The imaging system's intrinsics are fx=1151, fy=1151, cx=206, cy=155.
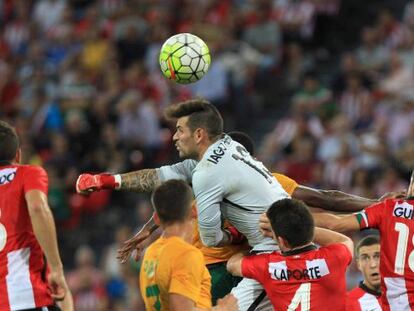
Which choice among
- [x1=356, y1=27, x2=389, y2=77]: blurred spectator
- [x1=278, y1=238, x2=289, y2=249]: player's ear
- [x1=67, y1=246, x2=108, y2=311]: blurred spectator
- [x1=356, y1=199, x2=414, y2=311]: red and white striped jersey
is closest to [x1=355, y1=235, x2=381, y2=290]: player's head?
[x1=356, y1=199, x2=414, y2=311]: red and white striped jersey

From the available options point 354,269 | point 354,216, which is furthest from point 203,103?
point 354,269

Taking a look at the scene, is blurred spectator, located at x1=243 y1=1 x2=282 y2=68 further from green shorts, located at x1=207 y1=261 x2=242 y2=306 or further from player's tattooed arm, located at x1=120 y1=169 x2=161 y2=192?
green shorts, located at x1=207 y1=261 x2=242 y2=306

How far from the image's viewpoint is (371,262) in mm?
9227

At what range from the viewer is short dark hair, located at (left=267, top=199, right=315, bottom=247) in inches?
309

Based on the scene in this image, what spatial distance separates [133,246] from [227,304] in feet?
3.50

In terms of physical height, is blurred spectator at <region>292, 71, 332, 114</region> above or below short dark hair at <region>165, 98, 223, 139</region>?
above

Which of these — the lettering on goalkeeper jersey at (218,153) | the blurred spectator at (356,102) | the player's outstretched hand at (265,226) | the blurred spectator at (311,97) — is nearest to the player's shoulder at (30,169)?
the lettering on goalkeeper jersey at (218,153)

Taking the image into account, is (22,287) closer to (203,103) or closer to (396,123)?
(203,103)

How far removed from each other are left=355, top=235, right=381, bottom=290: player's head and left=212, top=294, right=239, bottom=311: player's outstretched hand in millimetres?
1334

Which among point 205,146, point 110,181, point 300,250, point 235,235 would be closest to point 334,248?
point 300,250

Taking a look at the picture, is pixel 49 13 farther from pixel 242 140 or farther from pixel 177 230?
pixel 177 230

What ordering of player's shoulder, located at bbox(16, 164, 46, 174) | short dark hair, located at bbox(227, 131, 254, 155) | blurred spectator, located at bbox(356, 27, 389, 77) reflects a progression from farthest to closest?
blurred spectator, located at bbox(356, 27, 389, 77) < short dark hair, located at bbox(227, 131, 254, 155) < player's shoulder, located at bbox(16, 164, 46, 174)

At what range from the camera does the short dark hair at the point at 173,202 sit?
309 inches

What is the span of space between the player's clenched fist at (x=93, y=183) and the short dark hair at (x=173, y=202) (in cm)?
105
